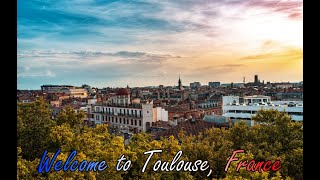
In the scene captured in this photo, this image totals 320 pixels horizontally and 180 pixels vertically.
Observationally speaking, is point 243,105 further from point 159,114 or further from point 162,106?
point 159,114

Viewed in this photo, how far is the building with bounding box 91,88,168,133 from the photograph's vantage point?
693cm

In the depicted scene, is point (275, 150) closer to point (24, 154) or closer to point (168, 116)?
point (24, 154)

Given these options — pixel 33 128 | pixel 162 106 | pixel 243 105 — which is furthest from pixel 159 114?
pixel 33 128

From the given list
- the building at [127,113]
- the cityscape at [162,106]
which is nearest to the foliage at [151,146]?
the cityscape at [162,106]

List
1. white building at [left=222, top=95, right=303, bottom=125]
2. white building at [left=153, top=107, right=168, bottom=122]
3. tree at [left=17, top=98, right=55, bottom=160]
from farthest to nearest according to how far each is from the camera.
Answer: white building at [left=222, top=95, right=303, bottom=125], white building at [left=153, top=107, right=168, bottom=122], tree at [left=17, top=98, right=55, bottom=160]

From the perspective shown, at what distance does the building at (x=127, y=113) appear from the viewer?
693 centimetres

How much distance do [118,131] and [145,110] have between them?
74 cm

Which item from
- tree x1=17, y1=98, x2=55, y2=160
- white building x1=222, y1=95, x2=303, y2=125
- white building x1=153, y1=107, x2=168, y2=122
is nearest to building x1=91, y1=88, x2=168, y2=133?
white building x1=153, y1=107, x2=168, y2=122

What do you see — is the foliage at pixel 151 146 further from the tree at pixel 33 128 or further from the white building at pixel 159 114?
the white building at pixel 159 114

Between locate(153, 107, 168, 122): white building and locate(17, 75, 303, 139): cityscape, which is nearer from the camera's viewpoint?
locate(17, 75, 303, 139): cityscape

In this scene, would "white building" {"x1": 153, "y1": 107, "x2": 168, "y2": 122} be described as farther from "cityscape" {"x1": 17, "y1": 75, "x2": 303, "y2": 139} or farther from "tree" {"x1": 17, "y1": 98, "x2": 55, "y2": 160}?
"tree" {"x1": 17, "y1": 98, "x2": 55, "y2": 160}

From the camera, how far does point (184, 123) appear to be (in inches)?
317

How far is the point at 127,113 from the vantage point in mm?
7309
